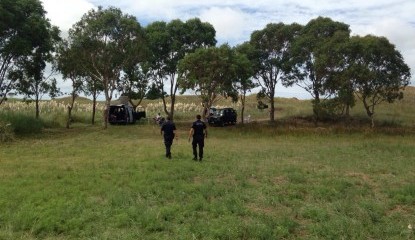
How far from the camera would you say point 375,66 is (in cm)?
3875

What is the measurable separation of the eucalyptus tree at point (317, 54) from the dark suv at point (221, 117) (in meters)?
8.02

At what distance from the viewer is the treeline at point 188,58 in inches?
1258

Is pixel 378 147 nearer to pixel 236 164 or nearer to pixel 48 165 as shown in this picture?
pixel 236 164

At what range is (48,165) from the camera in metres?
15.4

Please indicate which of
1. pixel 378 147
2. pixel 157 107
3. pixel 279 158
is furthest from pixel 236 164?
pixel 157 107

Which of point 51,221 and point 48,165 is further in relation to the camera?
point 48,165

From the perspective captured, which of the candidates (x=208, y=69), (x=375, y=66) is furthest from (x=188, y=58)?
(x=375, y=66)

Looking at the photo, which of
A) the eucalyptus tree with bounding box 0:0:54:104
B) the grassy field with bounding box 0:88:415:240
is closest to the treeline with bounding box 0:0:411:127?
the eucalyptus tree with bounding box 0:0:54:104

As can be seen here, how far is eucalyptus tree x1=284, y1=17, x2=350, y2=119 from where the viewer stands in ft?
134

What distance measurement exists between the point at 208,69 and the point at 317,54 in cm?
1230

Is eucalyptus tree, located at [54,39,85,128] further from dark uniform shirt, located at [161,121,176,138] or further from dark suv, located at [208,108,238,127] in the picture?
dark uniform shirt, located at [161,121,176,138]

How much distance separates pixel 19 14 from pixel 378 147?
965 inches

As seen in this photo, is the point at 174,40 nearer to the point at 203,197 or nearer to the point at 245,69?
the point at 245,69

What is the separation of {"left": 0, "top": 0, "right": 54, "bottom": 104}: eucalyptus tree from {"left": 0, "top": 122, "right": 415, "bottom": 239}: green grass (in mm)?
11897
